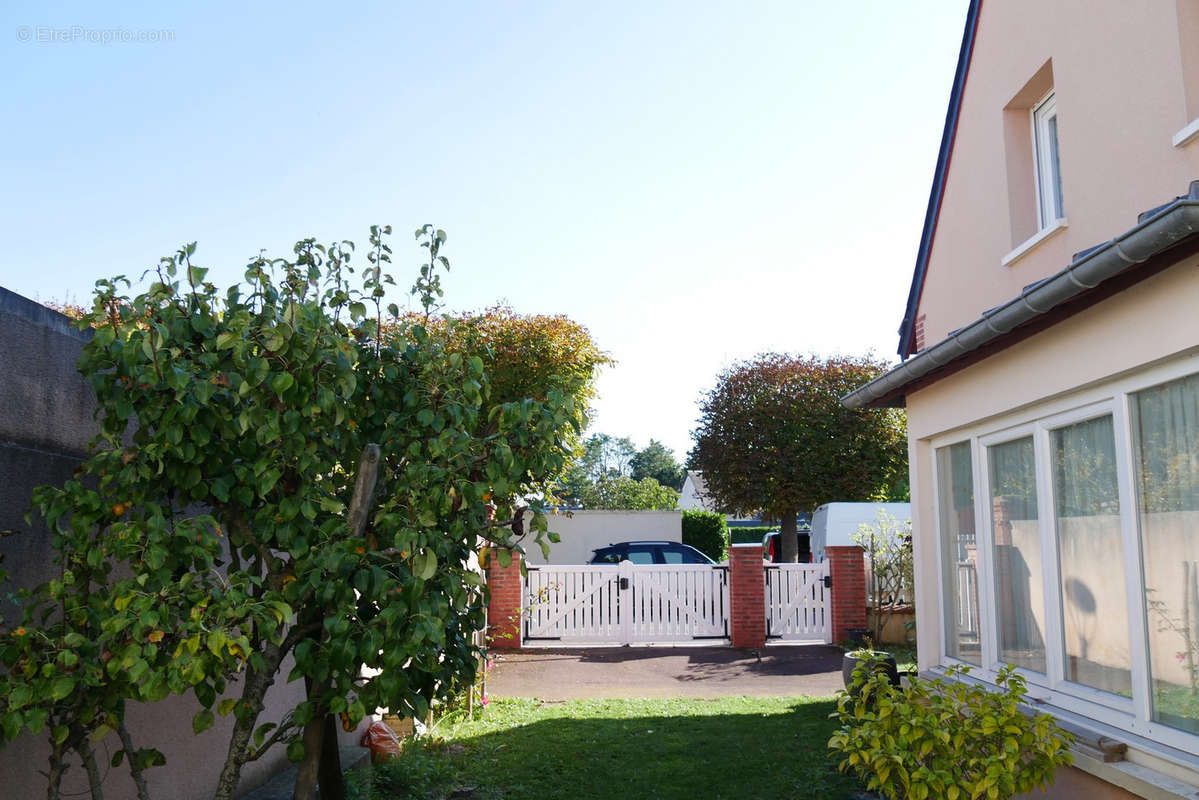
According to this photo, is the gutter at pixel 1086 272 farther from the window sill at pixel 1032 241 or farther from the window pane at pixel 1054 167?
the window pane at pixel 1054 167

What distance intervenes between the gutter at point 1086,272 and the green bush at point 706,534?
22.9 meters

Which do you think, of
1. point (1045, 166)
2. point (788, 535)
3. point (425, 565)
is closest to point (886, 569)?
point (788, 535)

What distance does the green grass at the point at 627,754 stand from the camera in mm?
6348

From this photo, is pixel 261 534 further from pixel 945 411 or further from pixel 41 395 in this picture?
pixel 945 411

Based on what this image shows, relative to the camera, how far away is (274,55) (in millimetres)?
6664

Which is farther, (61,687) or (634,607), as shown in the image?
(634,607)

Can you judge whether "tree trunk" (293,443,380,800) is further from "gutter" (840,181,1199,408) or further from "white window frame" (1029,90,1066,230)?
"white window frame" (1029,90,1066,230)

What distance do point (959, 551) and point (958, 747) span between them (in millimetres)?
2477

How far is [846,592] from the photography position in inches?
555

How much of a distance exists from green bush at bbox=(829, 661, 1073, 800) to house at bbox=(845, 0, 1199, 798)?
34 cm

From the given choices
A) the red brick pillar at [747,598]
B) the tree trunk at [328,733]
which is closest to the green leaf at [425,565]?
the tree trunk at [328,733]

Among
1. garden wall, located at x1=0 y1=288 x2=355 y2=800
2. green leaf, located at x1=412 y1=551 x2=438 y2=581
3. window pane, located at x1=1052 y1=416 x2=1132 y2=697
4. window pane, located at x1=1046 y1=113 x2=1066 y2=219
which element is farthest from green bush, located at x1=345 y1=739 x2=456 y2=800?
window pane, located at x1=1046 y1=113 x2=1066 y2=219

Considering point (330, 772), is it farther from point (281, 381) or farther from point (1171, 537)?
point (1171, 537)

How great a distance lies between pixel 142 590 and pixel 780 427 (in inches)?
785
